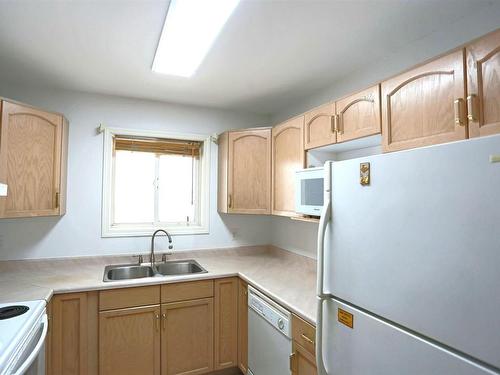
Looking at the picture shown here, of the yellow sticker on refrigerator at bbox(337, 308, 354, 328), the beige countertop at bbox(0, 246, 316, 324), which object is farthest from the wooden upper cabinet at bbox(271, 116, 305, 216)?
the yellow sticker on refrigerator at bbox(337, 308, 354, 328)

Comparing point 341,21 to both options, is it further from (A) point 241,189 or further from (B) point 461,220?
(A) point 241,189

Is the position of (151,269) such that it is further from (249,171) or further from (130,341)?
(249,171)

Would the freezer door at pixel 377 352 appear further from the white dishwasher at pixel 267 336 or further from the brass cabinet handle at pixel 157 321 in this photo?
the brass cabinet handle at pixel 157 321

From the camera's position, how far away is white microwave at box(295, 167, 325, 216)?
6.04ft

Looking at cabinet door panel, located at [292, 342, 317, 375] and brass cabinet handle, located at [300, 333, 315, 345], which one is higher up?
brass cabinet handle, located at [300, 333, 315, 345]

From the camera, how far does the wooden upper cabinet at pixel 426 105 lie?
3.88 feet

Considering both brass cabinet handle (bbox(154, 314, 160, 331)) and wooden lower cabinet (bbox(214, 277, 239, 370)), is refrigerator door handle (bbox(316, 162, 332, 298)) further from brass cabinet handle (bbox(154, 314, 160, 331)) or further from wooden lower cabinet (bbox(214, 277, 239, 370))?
brass cabinet handle (bbox(154, 314, 160, 331))

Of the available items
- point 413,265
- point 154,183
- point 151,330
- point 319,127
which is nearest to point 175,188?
point 154,183

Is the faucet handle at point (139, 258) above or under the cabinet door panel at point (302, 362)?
above

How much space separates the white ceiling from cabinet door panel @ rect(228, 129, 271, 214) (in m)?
0.43

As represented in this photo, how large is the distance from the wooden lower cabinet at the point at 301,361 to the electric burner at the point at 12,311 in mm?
1430

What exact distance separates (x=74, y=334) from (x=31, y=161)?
122 centimetres

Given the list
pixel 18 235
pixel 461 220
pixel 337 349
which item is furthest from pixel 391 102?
pixel 18 235

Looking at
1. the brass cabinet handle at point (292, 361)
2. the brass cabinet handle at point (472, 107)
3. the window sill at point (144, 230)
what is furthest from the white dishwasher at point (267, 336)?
the brass cabinet handle at point (472, 107)
